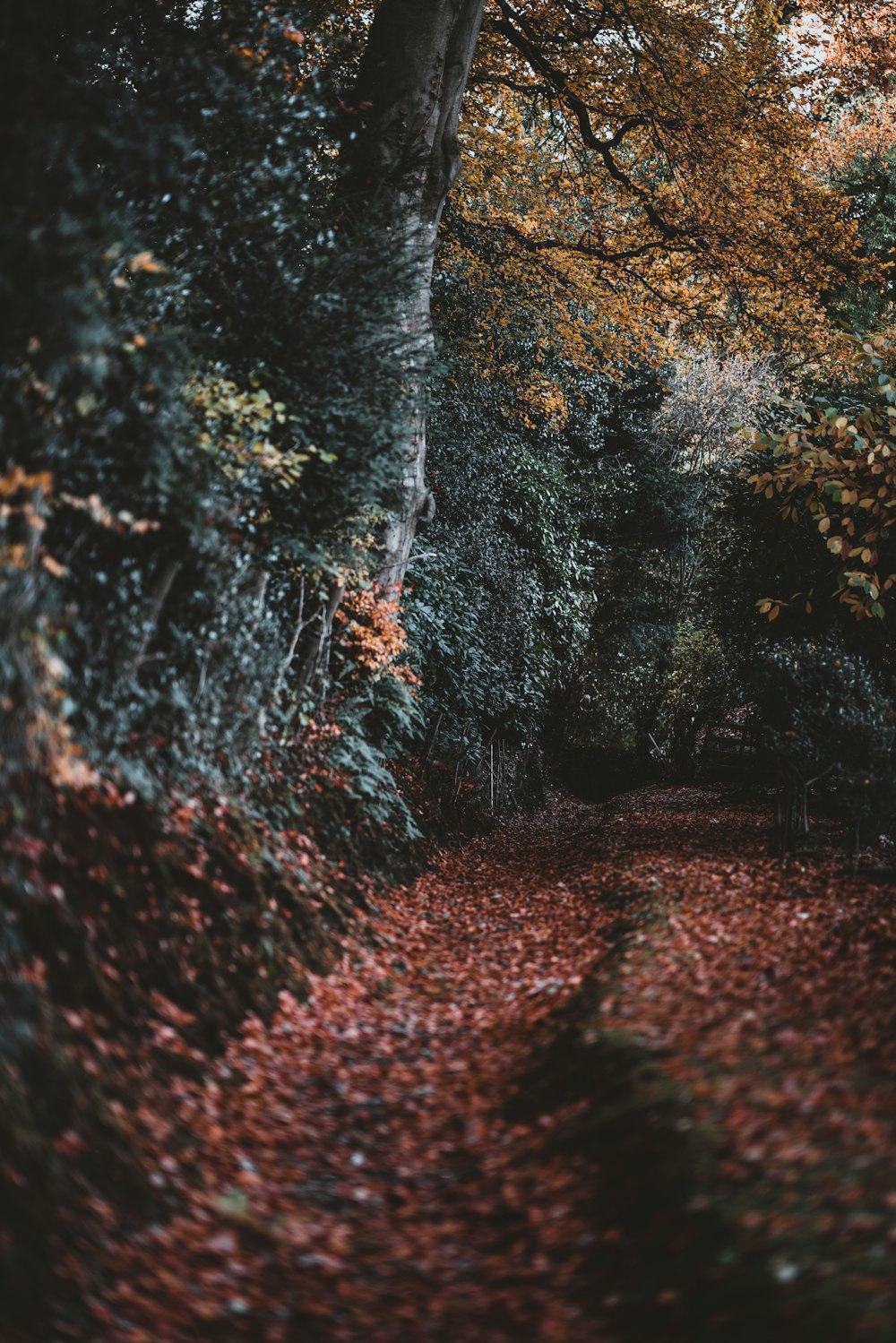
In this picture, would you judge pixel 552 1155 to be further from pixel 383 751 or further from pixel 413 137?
pixel 413 137

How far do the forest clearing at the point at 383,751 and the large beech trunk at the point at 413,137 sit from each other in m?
0.06

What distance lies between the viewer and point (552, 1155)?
4.16 metres

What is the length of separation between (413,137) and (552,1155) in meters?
9.20

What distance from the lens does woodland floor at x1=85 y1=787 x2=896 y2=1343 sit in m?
3.05

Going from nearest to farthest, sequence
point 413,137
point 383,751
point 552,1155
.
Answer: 1. point 552,1155
2. point 413,137
3. point 383,751

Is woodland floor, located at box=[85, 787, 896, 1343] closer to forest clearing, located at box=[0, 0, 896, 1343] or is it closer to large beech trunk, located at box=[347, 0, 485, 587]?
forest clearing, located at box=[0, 0, 896, 1343]

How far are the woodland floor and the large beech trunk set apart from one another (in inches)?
197

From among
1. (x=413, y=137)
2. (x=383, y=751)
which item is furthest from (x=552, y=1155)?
(x=413, y=137)

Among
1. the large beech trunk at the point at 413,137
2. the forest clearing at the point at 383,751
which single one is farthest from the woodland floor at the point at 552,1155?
the large beech trunk at the point at 413,137

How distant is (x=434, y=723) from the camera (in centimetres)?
1324

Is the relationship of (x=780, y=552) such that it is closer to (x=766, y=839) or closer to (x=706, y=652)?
(x=766, y=839)

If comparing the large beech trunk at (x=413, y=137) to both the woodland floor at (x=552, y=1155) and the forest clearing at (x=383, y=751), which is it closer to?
the forest clearing at (x=383, y=751)

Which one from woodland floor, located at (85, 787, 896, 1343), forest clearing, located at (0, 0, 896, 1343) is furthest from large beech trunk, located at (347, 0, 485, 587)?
woodland floor, located at (85, 787, 896, 1343)

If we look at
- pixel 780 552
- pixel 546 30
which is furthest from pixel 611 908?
pixel 546 30
